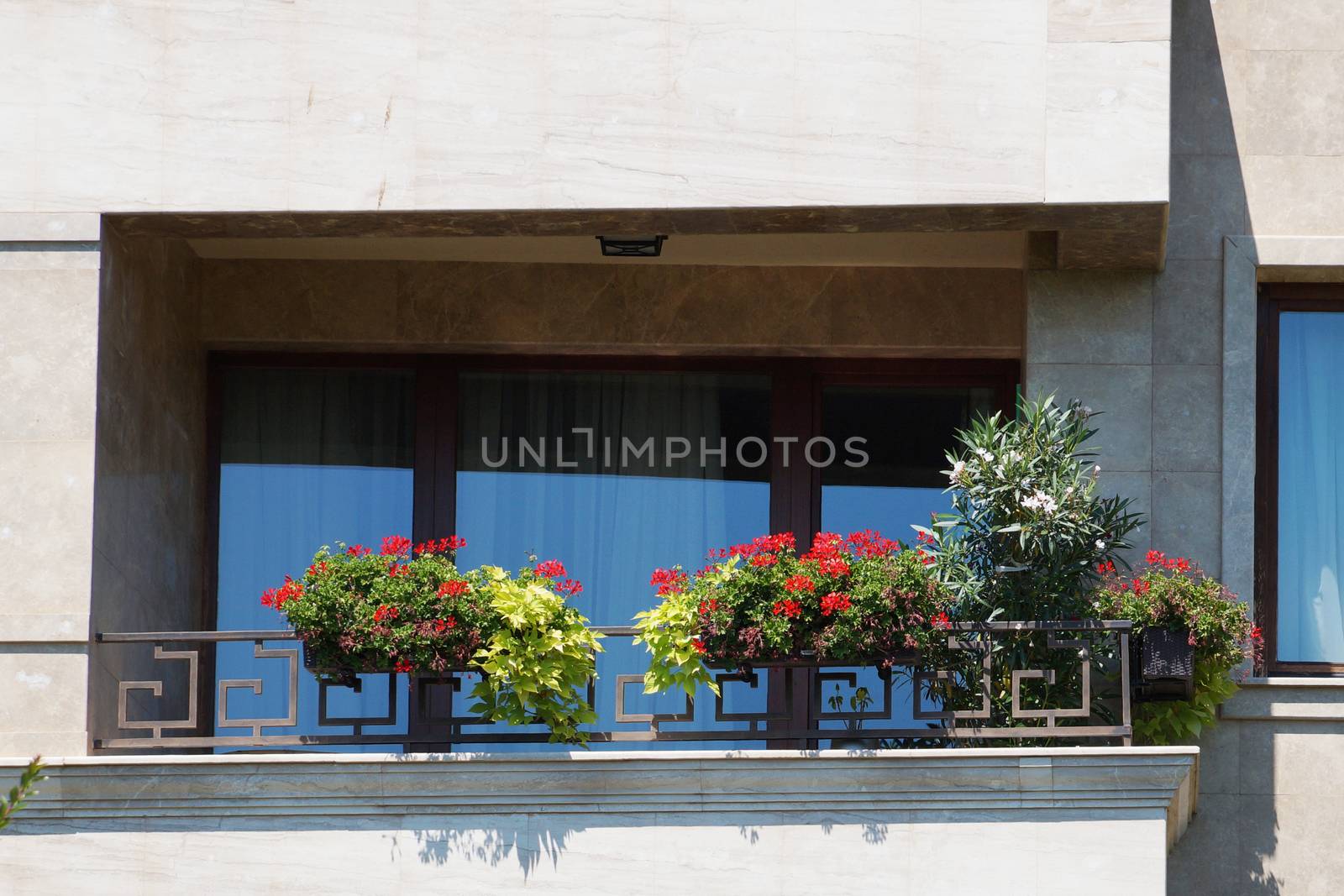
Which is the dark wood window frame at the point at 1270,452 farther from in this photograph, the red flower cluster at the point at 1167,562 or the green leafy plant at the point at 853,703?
the green leafy plant at the point at 853,703

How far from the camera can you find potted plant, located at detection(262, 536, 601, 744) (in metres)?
9.41

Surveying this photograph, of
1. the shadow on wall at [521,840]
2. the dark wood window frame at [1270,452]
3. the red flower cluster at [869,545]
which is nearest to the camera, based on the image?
the shadow on wall at [521,840]

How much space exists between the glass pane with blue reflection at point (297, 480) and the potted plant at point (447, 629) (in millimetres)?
2485

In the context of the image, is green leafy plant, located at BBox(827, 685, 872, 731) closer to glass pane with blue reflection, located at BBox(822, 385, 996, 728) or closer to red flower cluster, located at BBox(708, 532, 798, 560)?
glass pane with blue reflection, located at BBox(822, 385, 996, 728)

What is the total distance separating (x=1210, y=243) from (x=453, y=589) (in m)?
4.75

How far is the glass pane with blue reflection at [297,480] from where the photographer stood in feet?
39.7

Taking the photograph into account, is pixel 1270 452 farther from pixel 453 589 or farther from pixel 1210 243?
pixel 453 589

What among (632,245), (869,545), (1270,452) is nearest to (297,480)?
(632,245)

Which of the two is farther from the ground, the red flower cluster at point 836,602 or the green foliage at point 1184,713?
the red flower cluster at point 836,602

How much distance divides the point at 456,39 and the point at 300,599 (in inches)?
118

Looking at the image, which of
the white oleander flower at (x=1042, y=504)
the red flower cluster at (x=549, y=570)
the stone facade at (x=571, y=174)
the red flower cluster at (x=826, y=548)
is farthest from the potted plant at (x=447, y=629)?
the white oleander flower at (x=1042, y=504)

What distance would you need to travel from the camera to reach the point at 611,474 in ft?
40.4

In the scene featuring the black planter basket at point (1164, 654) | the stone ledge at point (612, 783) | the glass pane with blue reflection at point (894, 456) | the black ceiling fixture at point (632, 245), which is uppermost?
the black ceiling fixture at point (632, 245)

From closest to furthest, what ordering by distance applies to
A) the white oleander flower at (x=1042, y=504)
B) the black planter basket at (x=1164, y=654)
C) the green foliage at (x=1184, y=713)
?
the black planter basket at (x=1164, y=654) < the white oleander flower at (x=1042, y=504) < the green foliage at (x=1184, y=713)
